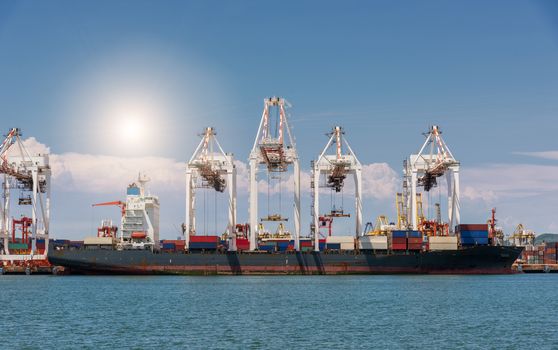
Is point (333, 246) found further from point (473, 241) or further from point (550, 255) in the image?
point (550, 255)

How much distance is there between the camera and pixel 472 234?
94375 millimetres

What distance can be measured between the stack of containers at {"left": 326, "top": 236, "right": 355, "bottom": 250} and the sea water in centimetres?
2390

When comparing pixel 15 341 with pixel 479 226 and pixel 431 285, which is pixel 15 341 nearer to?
pixel 431 285

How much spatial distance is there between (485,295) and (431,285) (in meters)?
11.2

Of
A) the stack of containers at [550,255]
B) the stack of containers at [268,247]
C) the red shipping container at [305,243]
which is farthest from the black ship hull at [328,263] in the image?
the stack of containers at [550,255]

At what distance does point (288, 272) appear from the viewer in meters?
96.2

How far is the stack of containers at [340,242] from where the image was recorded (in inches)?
3809

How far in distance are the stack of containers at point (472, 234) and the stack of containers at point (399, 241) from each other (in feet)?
23.8

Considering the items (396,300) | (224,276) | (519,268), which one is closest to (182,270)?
(224,276)

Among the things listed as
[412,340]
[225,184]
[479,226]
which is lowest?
[412,340]

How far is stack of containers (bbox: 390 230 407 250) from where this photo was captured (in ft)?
309

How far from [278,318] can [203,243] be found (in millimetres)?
52352

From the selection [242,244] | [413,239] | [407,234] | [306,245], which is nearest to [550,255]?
[413,239]

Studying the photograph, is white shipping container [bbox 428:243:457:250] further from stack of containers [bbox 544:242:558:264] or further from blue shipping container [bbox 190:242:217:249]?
stack of containers [bbox 544:242:558:264]
